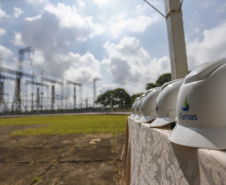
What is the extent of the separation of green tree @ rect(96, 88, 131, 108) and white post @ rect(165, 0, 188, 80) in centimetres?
5322

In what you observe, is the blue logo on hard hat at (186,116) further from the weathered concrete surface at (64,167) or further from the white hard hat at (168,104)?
the weathered concrete surface at (64,167)

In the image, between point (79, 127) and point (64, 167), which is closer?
point (64, 167)

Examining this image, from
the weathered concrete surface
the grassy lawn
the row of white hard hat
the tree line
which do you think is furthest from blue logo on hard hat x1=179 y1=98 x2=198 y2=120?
the tree line

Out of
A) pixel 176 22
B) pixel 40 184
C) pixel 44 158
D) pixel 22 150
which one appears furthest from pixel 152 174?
pixel 22 150

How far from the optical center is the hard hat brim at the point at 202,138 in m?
0.56

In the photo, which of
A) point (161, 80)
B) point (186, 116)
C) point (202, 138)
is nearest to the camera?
point (202, 138)

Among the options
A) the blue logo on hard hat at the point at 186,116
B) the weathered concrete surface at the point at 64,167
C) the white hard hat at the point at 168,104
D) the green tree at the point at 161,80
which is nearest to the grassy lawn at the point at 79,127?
the weathered concrete surface at the point at 64,167

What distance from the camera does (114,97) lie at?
57.8 metres

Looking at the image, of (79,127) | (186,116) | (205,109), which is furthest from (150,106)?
(79,127)

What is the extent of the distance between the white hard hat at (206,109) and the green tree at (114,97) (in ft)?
183

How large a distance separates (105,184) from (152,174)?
186cm

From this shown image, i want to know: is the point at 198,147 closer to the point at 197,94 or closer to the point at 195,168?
the point at 195,168

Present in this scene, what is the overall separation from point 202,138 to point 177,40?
3.28 meters

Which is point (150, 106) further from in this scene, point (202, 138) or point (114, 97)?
point (114, 97)
